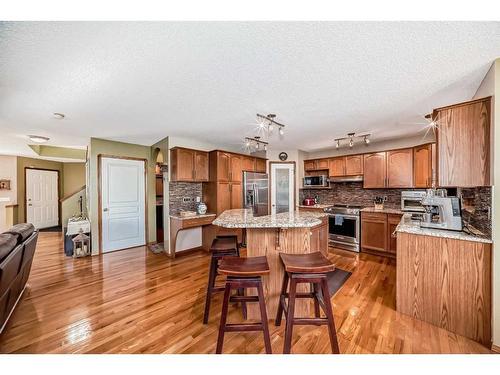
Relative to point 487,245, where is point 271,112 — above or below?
above

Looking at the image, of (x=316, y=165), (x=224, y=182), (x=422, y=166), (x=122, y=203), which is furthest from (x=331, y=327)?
(x=122, y=203)

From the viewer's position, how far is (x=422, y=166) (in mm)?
3648

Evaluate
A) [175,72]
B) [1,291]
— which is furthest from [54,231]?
[175,72]

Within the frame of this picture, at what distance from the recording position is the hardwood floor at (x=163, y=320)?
5.42 feet

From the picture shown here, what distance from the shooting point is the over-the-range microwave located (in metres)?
4.86

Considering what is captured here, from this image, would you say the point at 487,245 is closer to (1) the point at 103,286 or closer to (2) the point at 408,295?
(2) the point at 408,295

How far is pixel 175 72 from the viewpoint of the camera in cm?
175

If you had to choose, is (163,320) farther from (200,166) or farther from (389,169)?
(389,169)

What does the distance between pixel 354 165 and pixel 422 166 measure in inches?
45.4

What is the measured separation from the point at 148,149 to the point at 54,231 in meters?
4.18

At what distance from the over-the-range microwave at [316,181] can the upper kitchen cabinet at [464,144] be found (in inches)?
114

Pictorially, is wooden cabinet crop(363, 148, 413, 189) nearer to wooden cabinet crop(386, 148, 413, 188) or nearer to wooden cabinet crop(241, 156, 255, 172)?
wooden cabinet crop(386, 148, 413, 188)

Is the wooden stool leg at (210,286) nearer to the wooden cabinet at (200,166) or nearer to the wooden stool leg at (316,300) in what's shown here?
the wooden stool leg at (316,300)

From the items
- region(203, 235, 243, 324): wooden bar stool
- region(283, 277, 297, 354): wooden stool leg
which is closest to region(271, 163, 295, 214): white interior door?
region(203, 235, 243, 324): wooden bar stool
